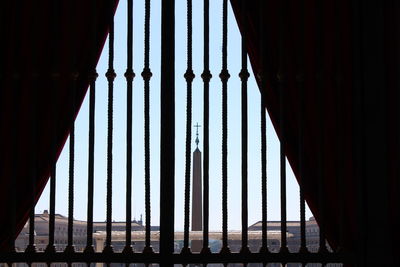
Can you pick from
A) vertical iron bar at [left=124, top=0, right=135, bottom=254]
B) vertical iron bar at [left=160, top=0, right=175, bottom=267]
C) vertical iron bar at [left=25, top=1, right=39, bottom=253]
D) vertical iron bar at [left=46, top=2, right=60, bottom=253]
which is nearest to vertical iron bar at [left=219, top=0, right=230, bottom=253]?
vertical iron bar at [left=160, top=0, right=175, bottom=267]

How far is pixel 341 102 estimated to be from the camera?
3455 mm

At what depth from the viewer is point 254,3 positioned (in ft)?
11.8

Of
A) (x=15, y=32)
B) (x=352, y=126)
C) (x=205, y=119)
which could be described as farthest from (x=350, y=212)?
(x=15, y=32)

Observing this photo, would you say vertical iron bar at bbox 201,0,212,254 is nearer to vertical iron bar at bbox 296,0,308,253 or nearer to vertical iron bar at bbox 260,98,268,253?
vertical iron bar at bbox 260,98,268,253

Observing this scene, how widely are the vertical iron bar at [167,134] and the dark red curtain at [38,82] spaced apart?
0.33 meters

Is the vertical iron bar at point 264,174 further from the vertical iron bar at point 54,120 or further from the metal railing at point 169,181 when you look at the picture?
the vertical iron bar at point 54,120

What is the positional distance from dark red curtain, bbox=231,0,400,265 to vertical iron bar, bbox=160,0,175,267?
39cm

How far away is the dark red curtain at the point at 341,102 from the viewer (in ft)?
10.9

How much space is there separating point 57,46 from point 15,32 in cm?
25

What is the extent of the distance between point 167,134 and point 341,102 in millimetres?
953

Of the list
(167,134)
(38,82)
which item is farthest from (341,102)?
(38,82)

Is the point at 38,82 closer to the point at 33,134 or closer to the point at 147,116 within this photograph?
the point at 33,134

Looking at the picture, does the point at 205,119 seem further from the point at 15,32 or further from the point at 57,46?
the point at 15,32

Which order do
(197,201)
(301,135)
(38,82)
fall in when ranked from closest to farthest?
(301,135)
(38,82)
(197,201)
